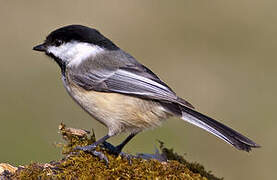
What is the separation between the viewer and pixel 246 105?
8445 millimetres

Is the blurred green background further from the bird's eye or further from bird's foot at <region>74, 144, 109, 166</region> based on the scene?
bird's foot at <region>74, 144, 109, 166</region>

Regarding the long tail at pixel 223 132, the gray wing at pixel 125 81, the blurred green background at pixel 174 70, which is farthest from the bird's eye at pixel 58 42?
the blurred green background at pixel 174 70

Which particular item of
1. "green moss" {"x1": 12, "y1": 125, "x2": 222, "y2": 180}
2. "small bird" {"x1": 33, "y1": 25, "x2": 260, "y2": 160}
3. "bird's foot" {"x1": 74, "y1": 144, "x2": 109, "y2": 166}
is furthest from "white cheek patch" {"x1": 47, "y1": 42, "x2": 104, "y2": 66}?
"bird's foot" {"x1": 74, "y1": 144, "x2": 109, "y2": 166}

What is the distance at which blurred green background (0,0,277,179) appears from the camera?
Result: 285 inches

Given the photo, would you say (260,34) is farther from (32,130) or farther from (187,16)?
(32,130)

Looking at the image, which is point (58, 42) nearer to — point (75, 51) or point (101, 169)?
point (75, 51)

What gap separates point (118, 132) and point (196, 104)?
457cm

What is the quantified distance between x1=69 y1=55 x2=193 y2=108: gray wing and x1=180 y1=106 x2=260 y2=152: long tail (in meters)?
0.13

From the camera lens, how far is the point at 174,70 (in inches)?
361

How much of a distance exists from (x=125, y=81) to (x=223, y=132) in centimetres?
89

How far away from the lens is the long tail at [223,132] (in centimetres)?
364

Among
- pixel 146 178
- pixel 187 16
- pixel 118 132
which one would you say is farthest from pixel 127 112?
pixel 187 16

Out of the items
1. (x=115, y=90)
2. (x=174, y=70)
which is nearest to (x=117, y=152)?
(x=115, y=90)

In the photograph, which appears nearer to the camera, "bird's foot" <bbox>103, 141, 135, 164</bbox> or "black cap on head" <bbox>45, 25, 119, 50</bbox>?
"bird's foot" <bbox>103, 141, 135, 164</bbox>
